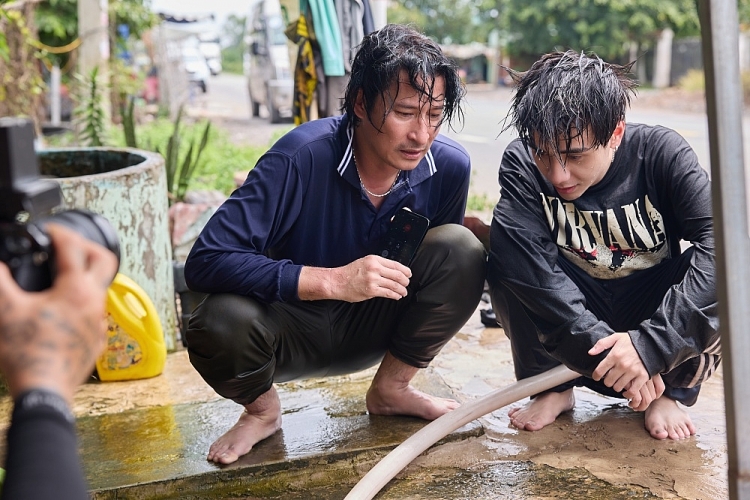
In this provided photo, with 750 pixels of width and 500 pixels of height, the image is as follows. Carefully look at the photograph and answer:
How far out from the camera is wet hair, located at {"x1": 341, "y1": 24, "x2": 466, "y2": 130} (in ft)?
8.10

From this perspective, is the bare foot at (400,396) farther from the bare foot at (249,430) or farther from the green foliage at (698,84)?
the green foliage at (698,84)

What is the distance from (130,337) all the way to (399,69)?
5.06 ft

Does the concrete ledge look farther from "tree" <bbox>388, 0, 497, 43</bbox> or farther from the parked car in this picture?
"tree" <bbox>388, 0, 497, 43</bbox>

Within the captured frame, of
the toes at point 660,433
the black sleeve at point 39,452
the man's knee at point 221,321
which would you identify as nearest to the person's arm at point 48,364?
the black sleeve at point 39,452

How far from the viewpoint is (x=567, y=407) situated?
2861 mm

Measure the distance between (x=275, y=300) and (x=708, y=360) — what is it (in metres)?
1.31

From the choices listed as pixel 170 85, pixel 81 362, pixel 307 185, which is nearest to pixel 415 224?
pixel 307 185

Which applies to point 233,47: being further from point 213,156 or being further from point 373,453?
point 373,453

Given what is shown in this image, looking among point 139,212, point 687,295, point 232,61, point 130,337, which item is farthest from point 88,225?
point 232,61

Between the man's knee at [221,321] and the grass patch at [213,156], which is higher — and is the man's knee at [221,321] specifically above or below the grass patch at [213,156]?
below

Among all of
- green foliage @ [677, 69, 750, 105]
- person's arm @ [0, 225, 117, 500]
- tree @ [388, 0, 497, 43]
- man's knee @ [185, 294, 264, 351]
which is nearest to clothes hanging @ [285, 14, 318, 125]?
man's knee @ [185, 294, 264, 351]

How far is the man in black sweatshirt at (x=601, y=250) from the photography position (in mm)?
2438

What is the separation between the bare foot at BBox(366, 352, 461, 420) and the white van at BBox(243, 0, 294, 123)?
1138 cm

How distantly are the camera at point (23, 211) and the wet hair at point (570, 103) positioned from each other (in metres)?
1.64
